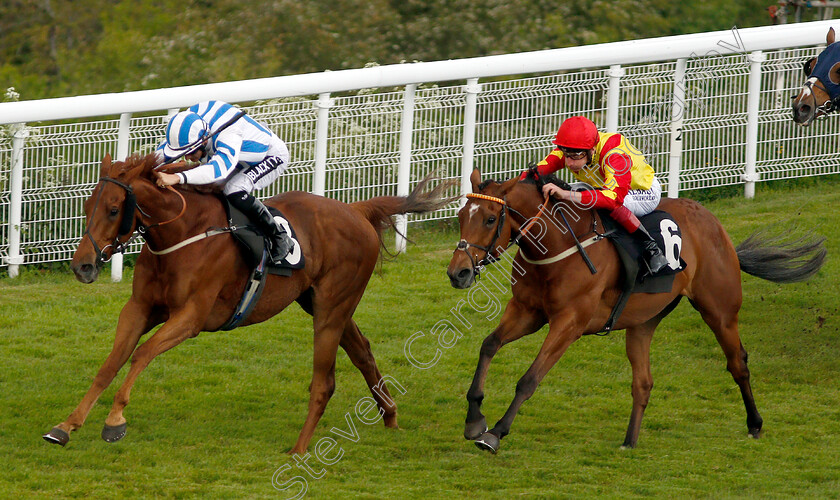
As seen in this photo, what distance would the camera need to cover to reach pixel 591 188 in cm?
606

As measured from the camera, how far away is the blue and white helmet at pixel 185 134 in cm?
587

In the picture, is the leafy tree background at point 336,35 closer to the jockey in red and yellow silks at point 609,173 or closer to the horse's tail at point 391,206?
the horse's tail at point 391,206

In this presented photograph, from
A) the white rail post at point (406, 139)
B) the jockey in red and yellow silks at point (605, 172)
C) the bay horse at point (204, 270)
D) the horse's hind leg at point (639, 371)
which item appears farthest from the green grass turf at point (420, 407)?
the jockey in red and yellow silks at point (605, 172)

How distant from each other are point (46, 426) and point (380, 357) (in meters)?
2.34

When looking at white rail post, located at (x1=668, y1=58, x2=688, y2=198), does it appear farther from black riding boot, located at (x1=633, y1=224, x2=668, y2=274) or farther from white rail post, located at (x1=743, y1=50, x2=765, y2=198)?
black riding boot, located at (x1=633, y1=224, x2=668, y2=274)

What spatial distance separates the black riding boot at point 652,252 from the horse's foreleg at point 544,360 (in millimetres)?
539

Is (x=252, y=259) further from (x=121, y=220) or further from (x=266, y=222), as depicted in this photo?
(x=121, y=220)

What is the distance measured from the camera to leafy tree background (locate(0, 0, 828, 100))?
15.0m

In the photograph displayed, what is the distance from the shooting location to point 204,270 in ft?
18.8

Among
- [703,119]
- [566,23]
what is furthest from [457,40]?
[703,119]

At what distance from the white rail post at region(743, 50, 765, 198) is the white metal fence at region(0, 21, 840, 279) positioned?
0.01 meters

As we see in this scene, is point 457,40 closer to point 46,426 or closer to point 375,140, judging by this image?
point 375,140

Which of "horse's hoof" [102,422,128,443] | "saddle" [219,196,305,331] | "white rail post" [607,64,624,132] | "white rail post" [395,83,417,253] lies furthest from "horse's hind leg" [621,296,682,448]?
"white rail post" [607,64,624,132]

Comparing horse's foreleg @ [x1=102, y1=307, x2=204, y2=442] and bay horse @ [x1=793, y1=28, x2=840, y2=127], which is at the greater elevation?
bay horse @ [x1=793, y1=28, x2=840, y2=127]
